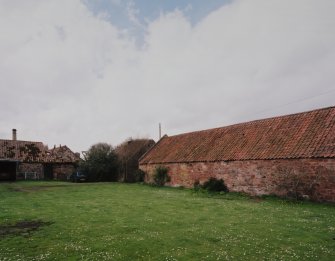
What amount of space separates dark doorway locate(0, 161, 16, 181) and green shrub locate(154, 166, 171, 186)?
69.4ft

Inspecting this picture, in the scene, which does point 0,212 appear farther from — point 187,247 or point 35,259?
point 187,247

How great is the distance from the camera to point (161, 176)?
104 feet

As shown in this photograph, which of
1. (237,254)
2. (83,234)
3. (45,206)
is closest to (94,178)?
(45,206)

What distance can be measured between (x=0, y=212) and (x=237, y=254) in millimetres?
10962

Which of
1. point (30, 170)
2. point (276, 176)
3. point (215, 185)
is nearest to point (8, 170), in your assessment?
point (30, 170)

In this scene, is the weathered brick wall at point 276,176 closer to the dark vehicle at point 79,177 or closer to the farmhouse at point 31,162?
the dark vehicle at point 79,177

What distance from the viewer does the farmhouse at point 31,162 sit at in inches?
1628

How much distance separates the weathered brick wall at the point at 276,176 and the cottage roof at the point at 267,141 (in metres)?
0.43

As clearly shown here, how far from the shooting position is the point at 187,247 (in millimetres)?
8570

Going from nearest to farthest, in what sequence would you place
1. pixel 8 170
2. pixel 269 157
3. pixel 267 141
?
pixel 269 157 → pixel 267 141 → pixel 8 170

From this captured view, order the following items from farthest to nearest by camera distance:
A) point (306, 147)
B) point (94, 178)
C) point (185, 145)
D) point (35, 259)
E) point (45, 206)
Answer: point (94, 178)
point (185, 145)
point (306, 147)
point (45, 206)
point (35, 259)

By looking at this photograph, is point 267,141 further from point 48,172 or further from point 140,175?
point 48,172

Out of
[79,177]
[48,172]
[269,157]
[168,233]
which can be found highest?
[269,157]

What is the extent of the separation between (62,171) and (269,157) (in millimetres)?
33729
